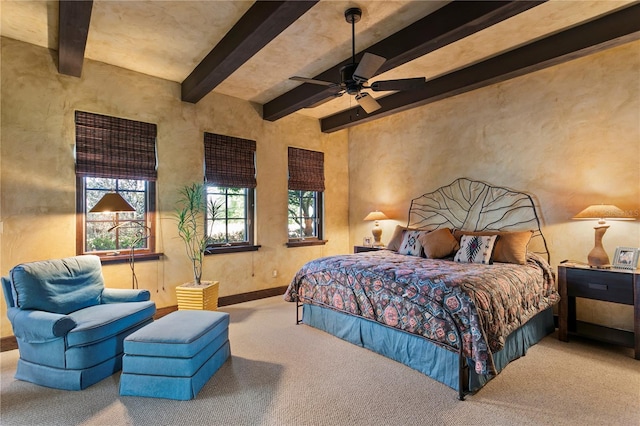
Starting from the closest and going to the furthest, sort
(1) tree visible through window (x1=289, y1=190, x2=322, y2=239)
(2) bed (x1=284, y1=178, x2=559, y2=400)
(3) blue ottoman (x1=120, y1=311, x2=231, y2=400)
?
(3) blue ottoman (x1=120, y1=311, x2=231, y2=400), (2) bed (x1=284, y1=178, x2=559, y2=400), (1) tree visible through window (x1=289, y1=190, x2=322, y2=239)

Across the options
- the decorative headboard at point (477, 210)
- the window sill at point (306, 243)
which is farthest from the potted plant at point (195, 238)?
the decorative headboard at point (477, 210)

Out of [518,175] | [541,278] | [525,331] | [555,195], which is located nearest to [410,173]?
[518,175]

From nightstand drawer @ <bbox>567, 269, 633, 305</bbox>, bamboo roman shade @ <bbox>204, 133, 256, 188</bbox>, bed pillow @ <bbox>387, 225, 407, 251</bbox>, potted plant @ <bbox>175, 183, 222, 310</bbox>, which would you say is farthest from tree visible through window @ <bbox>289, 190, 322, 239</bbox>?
nightstand drawer @ <bbox>567, 269, 633, 305</bbox>

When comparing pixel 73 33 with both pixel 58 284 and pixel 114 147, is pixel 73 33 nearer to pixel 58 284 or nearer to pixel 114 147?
pixel 114 147

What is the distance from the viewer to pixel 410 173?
5402 millimetres

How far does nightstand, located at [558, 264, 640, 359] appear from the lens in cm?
292

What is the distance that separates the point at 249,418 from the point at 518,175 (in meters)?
4.12

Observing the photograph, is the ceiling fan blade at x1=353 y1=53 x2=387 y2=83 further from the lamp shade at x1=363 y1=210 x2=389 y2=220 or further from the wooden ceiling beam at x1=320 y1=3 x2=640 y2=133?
the lamp shade at x1=363 y1=210 x2=389 y2=220

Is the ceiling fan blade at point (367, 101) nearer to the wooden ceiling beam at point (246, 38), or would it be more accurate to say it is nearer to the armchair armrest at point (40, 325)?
the wooden ceiling beam at point (246, 38)

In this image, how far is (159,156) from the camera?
427 cm

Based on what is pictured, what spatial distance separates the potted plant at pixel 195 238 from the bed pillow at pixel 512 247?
3.52 metres

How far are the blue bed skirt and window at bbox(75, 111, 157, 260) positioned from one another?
250cm

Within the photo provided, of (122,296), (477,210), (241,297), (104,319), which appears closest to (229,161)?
(241,297)

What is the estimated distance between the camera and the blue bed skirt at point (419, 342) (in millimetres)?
2531
